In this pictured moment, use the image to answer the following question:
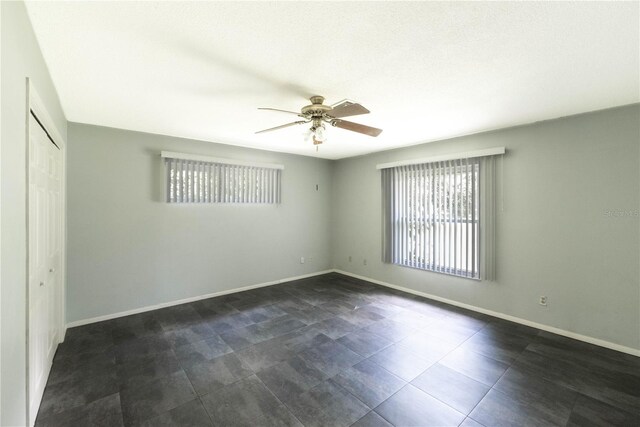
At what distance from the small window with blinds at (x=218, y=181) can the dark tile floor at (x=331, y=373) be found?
65.7 inches

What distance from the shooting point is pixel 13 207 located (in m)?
1.25

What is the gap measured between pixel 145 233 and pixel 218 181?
1.22 metres

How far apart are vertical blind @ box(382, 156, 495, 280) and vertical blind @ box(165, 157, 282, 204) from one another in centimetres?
207

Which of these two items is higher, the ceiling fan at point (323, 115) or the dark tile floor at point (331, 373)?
the ceiling fan at point (323, 115)

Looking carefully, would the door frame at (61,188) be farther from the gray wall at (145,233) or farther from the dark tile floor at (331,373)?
the dark tile floor at (331,373)

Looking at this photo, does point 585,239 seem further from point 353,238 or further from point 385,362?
point 353,238

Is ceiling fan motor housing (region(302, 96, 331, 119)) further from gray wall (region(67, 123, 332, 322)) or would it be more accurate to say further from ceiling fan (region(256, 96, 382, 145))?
gray wall (region(67, 123, 332, 322))

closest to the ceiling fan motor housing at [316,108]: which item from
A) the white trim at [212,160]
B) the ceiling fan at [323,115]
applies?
the ceiling fan at [323,115]

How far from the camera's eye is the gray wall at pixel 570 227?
8.73 ft

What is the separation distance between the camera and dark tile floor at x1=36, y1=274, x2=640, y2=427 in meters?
1.85

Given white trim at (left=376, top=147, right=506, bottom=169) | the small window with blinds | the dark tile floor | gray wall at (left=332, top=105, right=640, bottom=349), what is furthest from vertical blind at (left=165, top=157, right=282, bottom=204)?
gray wall at (left=332, top=105, right=640, bottom=349)

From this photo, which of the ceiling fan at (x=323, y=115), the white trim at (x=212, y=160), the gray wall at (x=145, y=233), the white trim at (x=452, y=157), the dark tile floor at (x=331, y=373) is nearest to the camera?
the dark tile floor at (x=331, y=373)

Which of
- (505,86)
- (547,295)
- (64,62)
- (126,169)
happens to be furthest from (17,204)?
(547,295)

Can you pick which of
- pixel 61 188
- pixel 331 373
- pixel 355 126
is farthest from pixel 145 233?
pixel 355 126
